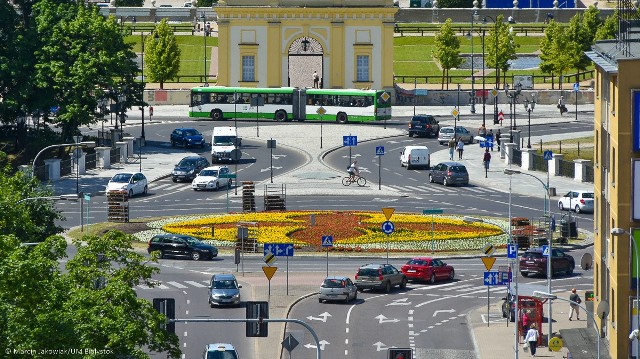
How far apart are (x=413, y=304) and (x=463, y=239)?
51.3ft

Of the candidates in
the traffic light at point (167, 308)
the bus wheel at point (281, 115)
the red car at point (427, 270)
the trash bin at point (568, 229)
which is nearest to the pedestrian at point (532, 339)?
the red car at point (427, 270)

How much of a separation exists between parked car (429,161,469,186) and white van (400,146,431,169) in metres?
5.28

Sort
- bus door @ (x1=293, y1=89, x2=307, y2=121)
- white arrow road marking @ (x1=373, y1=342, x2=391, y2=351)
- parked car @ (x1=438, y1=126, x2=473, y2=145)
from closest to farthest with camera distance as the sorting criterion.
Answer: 1. white arrow road marking @ (x1=373, y1=342, x2=391, y2=351)
2. parked car @ (x1=438, y1=126, x2=473, y2=145)
3. bus door @ (x1=293, y1=89, x2=307, y2=121)

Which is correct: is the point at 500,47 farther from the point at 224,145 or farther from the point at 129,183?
the point at 129,183

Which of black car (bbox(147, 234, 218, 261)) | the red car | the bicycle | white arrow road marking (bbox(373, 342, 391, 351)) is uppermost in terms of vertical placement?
the bicycle

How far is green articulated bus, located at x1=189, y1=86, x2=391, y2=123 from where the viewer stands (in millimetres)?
143750

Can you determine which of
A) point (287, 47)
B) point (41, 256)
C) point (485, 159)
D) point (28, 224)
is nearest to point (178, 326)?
point (28, 224)

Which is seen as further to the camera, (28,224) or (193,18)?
(193,18)

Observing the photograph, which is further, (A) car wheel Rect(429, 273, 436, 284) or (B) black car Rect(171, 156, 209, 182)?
(B) black car Rect(171, 156, 209, 182)

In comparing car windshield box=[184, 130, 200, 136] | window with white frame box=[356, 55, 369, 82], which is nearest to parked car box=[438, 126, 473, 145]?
car windshield box=[184, 130, 200, 136]

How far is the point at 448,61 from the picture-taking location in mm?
163500

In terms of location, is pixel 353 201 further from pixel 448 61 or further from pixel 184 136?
pixel 448 61

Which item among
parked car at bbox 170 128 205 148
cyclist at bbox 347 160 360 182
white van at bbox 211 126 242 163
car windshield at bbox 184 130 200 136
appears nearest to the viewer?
cyclist at bbox 347 160 360 182

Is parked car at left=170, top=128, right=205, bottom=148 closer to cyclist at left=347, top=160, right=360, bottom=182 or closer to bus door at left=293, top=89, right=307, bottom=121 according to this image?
bus door at left=293, top=89, right=307, bottom=121
